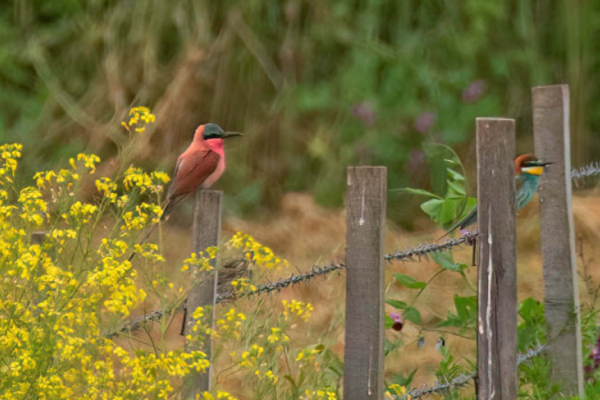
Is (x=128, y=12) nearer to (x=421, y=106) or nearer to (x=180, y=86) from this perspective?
(x=180, y=86)

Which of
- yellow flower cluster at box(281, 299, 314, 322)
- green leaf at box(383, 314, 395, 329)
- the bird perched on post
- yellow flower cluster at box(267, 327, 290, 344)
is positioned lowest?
yellow flower cluster at box(267, 327, 290, 344)

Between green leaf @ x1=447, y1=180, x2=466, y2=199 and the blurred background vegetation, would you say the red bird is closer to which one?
green leaf @ x1=447, y1=180, x2=466, y2=199

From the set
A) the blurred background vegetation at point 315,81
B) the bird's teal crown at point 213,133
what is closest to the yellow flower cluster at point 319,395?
the bird's teal crown at point 213,133

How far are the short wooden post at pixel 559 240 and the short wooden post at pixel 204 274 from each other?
1417 mm

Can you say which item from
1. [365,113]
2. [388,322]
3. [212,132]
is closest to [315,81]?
[365,113]

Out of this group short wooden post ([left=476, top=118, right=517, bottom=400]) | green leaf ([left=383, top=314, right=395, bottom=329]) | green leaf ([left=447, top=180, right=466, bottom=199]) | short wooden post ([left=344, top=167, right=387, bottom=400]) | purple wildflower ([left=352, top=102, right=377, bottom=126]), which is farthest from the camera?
purple wildflower ([left=352, top=102, right=377, bottom=126])

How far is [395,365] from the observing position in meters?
4.89

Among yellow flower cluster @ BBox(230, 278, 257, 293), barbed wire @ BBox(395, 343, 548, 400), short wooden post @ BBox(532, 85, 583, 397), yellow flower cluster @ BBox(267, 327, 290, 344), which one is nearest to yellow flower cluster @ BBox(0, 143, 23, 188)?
yellow flower cluster @ BBox(230, 278, 257, 293)

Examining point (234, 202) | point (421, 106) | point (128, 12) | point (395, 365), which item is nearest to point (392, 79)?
point (421, 106)

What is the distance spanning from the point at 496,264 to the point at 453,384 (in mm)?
451

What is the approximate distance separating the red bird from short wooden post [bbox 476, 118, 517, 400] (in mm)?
767

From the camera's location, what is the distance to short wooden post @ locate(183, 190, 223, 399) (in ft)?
11.2

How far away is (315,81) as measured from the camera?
6.66 m

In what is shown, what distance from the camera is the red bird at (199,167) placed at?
379 centimetres
